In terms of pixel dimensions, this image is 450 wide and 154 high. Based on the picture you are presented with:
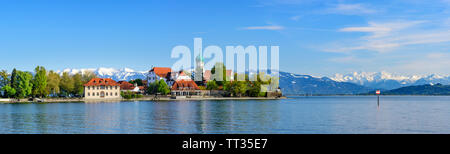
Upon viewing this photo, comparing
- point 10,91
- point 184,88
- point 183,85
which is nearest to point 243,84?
point 184,88

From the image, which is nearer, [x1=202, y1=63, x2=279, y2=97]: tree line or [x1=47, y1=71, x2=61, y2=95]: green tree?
[x1=47, y1=71, x2=61, y2=95]: green tree

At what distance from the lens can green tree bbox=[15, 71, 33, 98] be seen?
130875 mm

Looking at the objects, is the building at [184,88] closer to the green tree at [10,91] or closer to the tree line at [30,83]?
the tree line at [30,83]

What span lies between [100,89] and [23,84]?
29289 mm

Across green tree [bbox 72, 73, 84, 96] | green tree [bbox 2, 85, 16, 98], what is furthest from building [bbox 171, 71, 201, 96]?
green tree [bbox 2, 85, 16, 98]

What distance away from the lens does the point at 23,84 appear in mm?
131250

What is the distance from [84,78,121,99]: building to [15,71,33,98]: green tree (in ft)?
74.9

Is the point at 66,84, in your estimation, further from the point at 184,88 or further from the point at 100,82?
the point at 184,88

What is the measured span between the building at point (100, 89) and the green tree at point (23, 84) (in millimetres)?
22841

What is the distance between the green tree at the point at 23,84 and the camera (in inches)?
Answer: 5153

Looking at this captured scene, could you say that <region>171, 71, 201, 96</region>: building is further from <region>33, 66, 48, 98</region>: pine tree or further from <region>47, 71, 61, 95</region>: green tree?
<region>33, 66, 48, 98</region>: pine tree

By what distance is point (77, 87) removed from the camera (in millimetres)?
155750
